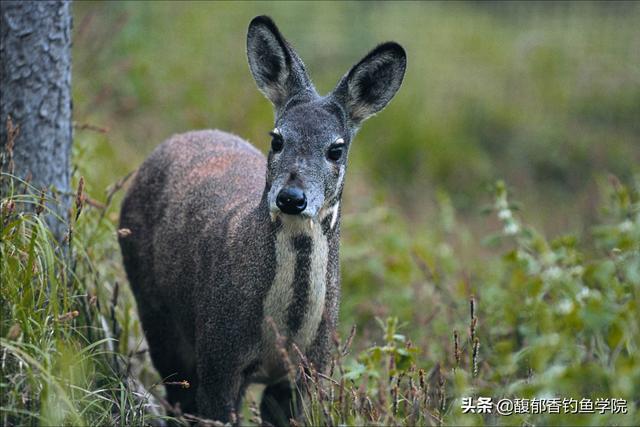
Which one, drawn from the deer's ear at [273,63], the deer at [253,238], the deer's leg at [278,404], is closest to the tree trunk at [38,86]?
the deer at [253,238]

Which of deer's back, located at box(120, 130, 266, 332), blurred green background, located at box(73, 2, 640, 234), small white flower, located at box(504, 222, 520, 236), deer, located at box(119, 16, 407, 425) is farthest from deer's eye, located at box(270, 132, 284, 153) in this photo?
blurred green background, located at box(73, 2, 640, 234)

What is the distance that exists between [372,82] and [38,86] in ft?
6.03

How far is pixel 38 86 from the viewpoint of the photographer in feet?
16.6

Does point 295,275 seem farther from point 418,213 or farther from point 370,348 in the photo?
point 418,213

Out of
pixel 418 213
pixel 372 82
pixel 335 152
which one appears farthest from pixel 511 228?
pixel 418 213

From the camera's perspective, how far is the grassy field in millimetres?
3760

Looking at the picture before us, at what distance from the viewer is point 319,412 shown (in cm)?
395

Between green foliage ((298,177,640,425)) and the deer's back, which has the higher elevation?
the deer's back

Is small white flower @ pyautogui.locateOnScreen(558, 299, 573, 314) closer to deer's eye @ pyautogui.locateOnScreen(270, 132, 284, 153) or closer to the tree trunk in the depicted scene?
deer's eye @ pyautogui.locateOnScreen(270, 132, 284, 153)

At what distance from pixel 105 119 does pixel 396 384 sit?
540 centimetres

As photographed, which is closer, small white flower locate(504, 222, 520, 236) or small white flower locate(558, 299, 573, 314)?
small white flower locate(558, 299, 573, 314)

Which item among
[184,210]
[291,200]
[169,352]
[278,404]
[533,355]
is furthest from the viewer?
[169,352]

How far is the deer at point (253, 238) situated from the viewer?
4.29 metres

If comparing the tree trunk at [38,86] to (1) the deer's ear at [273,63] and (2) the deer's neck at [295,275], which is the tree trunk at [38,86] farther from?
(2) the deer's neck at [295,275]
